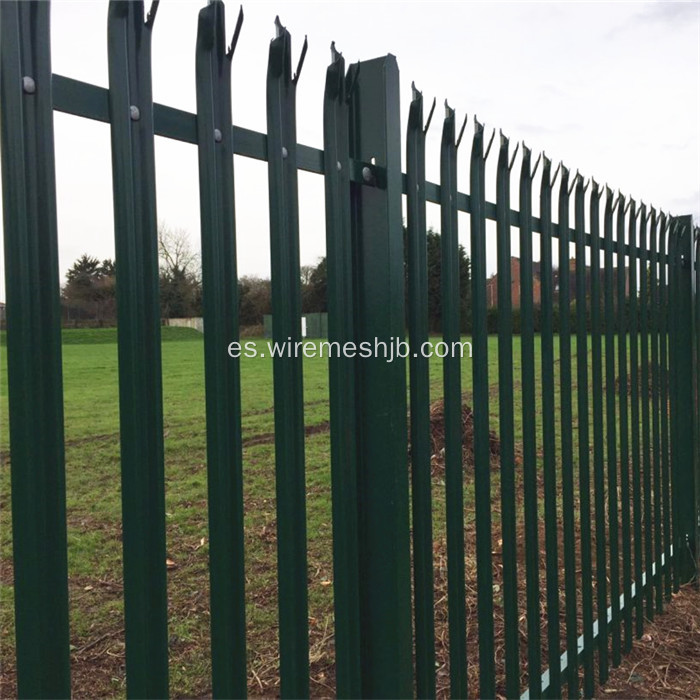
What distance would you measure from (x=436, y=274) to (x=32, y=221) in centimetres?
140

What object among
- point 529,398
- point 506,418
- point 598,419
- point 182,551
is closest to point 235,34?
point 506,418

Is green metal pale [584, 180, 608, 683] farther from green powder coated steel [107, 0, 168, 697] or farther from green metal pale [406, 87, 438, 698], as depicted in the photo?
green powder coated steel [107, 0, 168, 697]

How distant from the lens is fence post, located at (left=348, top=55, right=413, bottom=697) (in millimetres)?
1742

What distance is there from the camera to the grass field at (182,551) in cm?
290

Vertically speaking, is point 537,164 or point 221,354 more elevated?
point 537,164

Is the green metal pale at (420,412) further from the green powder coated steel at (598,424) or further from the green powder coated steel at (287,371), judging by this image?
the green powder coated steel at (598,424)

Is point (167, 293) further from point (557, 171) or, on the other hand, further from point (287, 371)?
point (557, 171)

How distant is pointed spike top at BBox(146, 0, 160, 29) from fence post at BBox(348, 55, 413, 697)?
2.03ft

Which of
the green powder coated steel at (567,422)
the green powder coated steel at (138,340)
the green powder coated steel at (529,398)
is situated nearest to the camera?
the green powder coated steel at (138,340)

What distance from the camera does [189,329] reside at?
4.71 feet

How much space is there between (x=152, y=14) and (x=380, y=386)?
40.2 inches

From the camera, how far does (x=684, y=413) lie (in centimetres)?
432

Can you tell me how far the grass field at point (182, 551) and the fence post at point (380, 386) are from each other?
23cm

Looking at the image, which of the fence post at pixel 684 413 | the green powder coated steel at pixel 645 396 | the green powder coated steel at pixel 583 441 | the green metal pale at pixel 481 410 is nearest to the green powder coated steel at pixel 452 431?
the green metal pale at pixel 481 410
